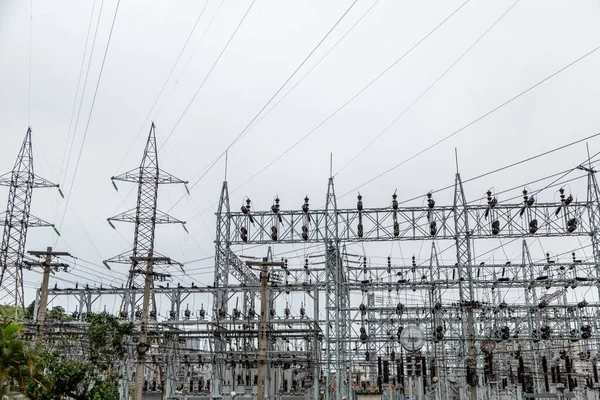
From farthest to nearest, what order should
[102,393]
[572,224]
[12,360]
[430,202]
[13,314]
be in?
[13,314]
[430,202]
[572,224]
[102,393]
[12,360]

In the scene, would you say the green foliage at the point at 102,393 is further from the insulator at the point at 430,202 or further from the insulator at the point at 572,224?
the insulator at the point at 572,224

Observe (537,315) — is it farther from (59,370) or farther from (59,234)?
(59,234)

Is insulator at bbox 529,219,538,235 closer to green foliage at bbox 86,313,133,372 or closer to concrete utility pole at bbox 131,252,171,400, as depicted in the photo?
concrete utility pole at bbox 131,252,171,400

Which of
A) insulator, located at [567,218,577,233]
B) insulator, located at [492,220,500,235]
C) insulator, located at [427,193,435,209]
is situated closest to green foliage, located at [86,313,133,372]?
insulator, located at [427,193,435,209]

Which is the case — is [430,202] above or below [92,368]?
above

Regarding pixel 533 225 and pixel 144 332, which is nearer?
pixel 144 332

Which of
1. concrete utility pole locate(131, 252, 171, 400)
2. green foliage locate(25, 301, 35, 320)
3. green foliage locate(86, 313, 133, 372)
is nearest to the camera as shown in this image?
concrete utility pole locate(131, 252, 171, 400)

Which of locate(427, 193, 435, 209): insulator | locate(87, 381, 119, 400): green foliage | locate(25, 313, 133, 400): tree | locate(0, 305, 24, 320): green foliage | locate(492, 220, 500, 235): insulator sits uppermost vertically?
locate(427, 193, 435, 209): insulator

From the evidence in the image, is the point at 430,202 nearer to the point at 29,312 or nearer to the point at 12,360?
the point at 12,360

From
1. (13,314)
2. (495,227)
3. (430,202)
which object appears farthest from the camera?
(13,314)

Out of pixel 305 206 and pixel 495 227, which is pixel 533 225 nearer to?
pixel 495 227

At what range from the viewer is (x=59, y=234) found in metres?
42.2

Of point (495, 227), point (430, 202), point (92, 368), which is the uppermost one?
point (430, 202)

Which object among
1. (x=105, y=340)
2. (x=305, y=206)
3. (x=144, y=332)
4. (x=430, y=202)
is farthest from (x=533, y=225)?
(x=105, y=340)
